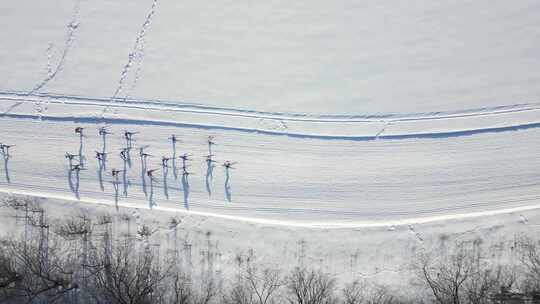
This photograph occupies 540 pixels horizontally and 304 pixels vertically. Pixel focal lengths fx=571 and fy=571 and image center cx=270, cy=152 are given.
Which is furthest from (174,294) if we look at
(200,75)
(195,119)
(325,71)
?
(325,71)

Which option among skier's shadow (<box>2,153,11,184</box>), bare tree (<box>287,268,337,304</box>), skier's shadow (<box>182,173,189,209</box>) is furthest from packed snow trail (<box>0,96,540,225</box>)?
bare tree (<box>287,268,337,304</box>)

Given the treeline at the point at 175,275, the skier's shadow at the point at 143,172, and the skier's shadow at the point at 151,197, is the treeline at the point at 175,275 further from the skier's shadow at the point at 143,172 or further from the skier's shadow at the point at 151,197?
the skier's shadow at the point at 143,172

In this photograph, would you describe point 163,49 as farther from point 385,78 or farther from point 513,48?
point 513,48

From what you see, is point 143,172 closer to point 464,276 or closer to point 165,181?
point 165,181

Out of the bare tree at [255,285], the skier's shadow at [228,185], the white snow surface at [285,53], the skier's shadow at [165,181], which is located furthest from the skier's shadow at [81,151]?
the bare tree at [255,285]

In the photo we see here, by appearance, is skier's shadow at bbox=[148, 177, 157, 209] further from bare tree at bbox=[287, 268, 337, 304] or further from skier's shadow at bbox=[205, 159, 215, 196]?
bare tree at bbox=[287, 268, 337, 304]
